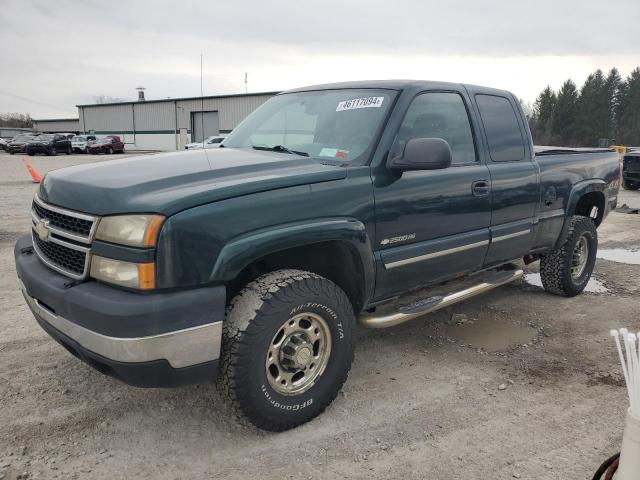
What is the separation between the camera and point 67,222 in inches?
105

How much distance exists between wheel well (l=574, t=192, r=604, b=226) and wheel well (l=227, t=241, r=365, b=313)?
3.37 metres

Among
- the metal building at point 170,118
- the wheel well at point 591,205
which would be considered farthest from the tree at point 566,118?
the wheel well at point 591,205

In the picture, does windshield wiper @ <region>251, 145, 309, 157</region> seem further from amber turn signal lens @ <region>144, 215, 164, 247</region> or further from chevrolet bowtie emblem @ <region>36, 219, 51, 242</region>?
chevrolet bowtie emblem @ <region>36, 219, 51, 242</region>

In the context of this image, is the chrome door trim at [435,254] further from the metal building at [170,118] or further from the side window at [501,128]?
the metal building at [170,118]

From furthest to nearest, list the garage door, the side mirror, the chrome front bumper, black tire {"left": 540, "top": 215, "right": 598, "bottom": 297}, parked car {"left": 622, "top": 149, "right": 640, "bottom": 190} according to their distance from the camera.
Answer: the garage door, parked car {"left": 622, "top": 149, "right": 640, "bottom": 190}, black tire {"left": 540, "top": 215, "right": 598, "bottom": 297}, the side mirror, the chrome front bumper

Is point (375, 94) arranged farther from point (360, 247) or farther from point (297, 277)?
point (297, 277)

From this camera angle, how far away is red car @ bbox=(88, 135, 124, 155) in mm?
36156

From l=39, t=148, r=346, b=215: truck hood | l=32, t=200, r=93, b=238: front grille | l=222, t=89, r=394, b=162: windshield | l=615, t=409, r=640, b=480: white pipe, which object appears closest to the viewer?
l=615, t=409, r=640, b=480: white pipe

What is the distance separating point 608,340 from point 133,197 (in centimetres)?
382

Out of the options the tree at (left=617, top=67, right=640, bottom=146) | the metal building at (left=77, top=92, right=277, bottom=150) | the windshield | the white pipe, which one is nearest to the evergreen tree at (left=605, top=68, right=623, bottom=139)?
the tree at (left=617, top=67, right=640, bottom=146)

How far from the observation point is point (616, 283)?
5859 millimetres

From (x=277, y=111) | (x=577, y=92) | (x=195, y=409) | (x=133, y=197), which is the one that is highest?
(x=577, y=92)

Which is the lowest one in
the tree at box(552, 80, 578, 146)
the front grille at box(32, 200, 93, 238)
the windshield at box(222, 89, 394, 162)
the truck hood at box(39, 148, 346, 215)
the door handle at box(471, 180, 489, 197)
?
the front grille at box(32, 200, 93, 238)

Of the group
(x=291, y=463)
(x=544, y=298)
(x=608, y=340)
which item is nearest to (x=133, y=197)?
(x=291, y=463)
